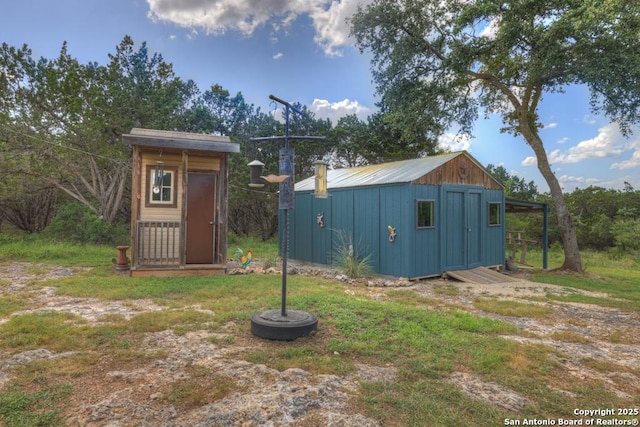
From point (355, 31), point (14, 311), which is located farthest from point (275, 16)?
point (14, 311)

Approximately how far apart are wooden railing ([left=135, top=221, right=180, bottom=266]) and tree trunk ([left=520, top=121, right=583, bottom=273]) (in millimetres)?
10109

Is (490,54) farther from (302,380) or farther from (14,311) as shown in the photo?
(14,311)

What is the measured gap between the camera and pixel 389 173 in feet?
28.9

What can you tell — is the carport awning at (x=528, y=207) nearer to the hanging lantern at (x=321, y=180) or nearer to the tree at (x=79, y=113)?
the hanging lantern at (x=321, y=180)

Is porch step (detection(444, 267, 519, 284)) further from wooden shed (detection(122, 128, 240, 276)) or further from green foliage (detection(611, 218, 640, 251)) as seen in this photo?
green foliage (detection(611, 218, 640, 251))

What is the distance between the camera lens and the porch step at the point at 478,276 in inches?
316

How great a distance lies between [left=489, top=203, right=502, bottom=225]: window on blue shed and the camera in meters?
9.76

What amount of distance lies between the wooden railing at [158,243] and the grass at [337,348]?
1507 millimetres

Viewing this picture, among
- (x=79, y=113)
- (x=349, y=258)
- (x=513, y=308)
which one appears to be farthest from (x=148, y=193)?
(x=513, y=308)

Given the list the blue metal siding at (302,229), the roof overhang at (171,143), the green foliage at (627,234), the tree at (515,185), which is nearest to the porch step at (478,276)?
the blue metal siding at (302,229)

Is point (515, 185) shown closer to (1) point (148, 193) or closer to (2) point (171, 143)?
(2) point (171, 143)

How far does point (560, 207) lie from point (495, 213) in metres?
2.05

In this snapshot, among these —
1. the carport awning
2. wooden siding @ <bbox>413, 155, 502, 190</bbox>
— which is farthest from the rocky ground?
the carport awning

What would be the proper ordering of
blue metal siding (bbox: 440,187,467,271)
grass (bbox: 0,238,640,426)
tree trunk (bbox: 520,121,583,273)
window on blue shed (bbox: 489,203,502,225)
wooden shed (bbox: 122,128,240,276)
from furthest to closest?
1. tree trunk (bbox: 520,121,583,273)
2. window on blue shed (bbox: 489,203,502,225)
3. blue metal siding (bbox: 440,187,467,271)
4. wooden shed (bbox: 122,128,240,276)
5. grass (bbox: 0,238,640,426)
